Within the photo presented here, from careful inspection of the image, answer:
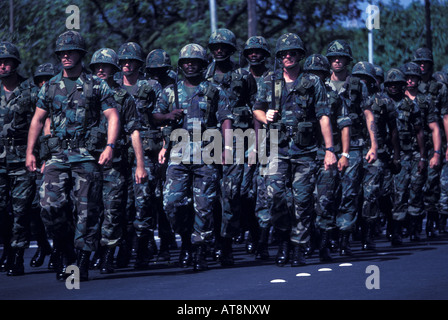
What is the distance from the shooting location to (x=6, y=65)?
11578 millimetres

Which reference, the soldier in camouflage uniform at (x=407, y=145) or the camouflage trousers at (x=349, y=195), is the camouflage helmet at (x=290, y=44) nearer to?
the camouflage trousers at (x=349, y=195)

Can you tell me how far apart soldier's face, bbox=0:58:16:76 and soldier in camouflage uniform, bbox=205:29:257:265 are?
7.93ft

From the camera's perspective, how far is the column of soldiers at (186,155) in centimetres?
1048

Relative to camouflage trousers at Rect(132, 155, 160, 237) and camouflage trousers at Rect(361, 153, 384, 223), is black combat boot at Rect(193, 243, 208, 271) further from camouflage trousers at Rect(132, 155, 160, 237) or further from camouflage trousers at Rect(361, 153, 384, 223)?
camouflage trousers at Rect(361, 153, 384, 223)

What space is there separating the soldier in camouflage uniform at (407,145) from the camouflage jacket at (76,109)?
5688mm

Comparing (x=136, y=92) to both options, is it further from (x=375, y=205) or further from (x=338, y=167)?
(x=375, y=205)

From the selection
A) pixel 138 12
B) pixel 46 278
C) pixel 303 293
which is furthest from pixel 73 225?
pixel 138 12

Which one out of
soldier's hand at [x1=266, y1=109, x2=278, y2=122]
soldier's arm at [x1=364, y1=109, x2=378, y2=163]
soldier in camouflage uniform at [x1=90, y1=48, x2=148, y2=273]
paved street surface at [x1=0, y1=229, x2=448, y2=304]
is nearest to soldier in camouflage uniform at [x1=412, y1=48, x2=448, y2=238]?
soldier's arm at [x1=364, y1=109, x2=378, y2=163]

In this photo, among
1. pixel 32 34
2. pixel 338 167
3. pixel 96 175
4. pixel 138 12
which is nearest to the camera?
pixel 96 175

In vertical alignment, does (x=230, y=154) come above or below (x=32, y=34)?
below

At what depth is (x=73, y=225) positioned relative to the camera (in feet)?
37.0

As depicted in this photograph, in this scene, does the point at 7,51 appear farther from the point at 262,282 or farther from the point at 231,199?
the point at 262,282

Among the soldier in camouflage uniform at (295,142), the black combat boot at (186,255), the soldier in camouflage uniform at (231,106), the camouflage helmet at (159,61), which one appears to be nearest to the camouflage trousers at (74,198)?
the black combat boot at (186,255)

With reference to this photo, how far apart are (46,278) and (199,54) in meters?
2.79
